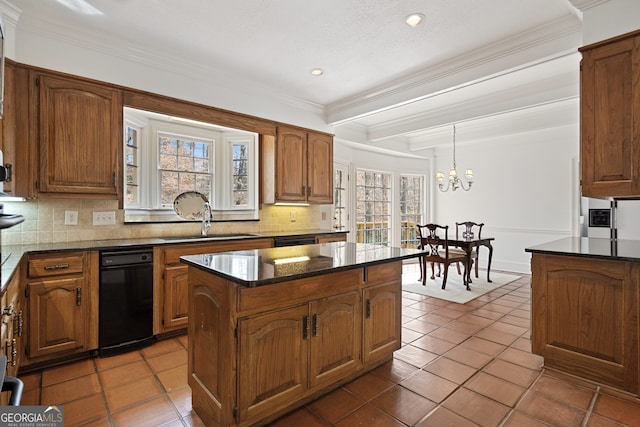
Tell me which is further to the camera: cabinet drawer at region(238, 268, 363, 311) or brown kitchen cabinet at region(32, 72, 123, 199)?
brown kitchen cabinet at region(32, 72, 123, 199)

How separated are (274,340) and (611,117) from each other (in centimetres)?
276

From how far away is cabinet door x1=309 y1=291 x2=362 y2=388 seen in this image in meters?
1.94

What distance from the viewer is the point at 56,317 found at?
2.43 m

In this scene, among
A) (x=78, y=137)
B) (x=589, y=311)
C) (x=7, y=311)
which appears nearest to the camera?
(x=7, y=311)

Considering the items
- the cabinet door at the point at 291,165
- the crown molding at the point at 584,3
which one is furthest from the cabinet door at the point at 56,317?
the crown molding at the point at 584,3

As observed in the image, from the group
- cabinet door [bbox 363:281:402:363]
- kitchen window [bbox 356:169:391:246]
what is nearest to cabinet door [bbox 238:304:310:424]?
cabinet door [bbox 363:281:402:363]

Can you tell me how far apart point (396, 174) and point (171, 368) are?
18.9 ft

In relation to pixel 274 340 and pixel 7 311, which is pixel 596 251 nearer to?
pixel 274 340

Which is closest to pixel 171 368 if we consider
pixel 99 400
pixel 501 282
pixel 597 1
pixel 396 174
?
pixel 99 400

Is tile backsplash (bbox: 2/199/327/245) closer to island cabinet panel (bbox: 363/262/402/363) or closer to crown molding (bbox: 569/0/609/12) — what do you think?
island cabinet panel (bbox: 363/262/402/363)

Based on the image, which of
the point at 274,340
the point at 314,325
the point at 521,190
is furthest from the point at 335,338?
the point at 521,190

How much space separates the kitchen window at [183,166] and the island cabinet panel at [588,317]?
327cm

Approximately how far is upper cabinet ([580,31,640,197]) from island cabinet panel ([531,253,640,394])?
594 mm

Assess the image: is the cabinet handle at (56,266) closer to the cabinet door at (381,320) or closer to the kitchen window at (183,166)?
the kitchen window at (183,166)
